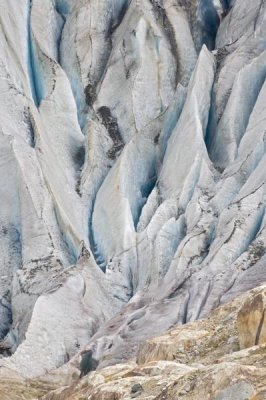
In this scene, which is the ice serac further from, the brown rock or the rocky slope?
the brown rock

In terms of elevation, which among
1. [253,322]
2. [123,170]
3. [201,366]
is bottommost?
[201,366]

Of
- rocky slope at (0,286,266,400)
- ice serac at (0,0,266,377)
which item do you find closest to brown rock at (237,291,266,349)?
rocky slope at (0,286,266,400)

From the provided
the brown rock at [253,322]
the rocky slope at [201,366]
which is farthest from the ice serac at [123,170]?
the brown rock at [253,322]

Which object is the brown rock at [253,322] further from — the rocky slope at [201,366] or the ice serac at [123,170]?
the ice serac at [123,170]

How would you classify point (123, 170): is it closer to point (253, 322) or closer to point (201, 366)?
point (201, 366)

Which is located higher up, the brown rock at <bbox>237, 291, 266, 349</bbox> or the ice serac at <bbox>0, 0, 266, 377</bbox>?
the ice serac at <bbox>0, 0, 266, 377</bbox>

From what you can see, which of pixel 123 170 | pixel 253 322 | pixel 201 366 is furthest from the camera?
pixel 123 170

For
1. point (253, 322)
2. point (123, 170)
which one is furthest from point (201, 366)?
point (123, 170)

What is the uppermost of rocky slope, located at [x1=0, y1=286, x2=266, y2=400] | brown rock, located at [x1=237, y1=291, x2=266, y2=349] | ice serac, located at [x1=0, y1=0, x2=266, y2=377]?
ice serac, located at [x1=0, y1=0, x2=266, y2=377]

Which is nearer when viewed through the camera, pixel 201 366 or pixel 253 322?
pixel 253 322
